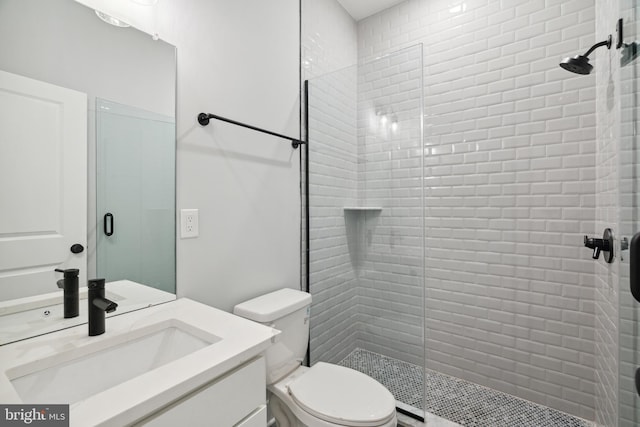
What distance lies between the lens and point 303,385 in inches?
51.8

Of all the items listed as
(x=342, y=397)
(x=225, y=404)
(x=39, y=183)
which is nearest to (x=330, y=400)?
(x=342, y=397)

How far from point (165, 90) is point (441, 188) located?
1812 millimetres

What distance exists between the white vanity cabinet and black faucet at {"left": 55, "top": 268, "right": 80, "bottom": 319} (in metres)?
0.52

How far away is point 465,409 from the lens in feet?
5.90

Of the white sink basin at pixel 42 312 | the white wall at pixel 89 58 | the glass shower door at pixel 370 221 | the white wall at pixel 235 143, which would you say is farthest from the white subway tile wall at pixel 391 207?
the white sink basin at pixel 42 312

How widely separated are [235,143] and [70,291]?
0.89 metres

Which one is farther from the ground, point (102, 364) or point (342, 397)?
point (102, 364)

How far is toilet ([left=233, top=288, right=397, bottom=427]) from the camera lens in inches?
45.4

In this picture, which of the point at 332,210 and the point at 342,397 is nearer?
the point at 342,397

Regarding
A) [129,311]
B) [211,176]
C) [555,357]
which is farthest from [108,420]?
[555,357]

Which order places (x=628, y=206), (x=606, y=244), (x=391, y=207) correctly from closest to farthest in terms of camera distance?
(x=628, y=206), (x=606, y=244), (x=391, y=207)

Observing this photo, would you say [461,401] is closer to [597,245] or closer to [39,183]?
[597,245]

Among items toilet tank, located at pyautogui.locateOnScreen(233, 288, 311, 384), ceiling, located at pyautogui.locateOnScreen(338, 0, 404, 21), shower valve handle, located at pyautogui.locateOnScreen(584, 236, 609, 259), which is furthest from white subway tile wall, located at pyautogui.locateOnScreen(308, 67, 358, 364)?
shower valve handle, located at pyautogui.locateOnScreen(584, 236, 609, 259)

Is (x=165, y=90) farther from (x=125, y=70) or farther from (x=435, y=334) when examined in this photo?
(x=435, y=334)
